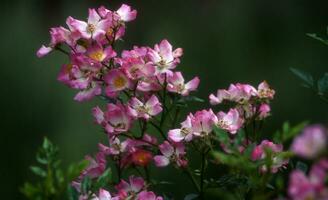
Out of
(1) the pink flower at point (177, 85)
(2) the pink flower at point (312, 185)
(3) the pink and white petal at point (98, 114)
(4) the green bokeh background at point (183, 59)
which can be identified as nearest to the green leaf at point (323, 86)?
(1) the pink flower at point (177, 85)

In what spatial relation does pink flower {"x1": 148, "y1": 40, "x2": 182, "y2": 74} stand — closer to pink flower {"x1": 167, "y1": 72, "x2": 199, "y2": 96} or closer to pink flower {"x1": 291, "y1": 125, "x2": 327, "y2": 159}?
pink flower {"x1": 167, "y1": 72, "x2": 199, "y2": 96}

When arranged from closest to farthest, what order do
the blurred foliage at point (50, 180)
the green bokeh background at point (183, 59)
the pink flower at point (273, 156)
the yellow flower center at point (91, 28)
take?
the blurred foliage at point (50, 180) < the pink flower at point (273, 156) < the yellow flower center at point (91, 28) < the green bokeh background at point (183, 59)

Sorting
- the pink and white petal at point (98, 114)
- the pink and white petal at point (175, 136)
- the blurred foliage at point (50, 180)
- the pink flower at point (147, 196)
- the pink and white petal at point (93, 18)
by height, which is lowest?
the pink flower at point (147, 196)

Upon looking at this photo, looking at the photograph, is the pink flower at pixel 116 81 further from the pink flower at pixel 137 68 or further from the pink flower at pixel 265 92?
the pink flower at pixel 265 92

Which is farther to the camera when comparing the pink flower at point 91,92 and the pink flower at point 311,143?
the pink flower at point 91,92

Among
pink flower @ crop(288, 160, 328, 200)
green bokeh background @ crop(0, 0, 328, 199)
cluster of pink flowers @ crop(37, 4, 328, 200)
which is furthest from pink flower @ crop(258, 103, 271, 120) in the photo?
green bokeh background @ crop(0, 0, 328, 199)

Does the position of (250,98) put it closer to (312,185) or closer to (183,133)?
(183,133)

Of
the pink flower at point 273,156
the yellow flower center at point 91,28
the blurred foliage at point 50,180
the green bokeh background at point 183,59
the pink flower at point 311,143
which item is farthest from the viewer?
the green bokeh background at point 183,59
